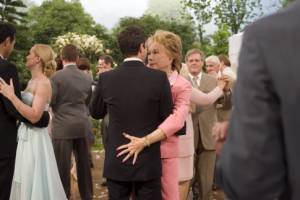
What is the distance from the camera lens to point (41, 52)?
16.5ft

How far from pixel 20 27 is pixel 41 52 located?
1380 inches

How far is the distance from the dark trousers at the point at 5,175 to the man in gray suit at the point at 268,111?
305 centimetres

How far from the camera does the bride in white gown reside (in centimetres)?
477

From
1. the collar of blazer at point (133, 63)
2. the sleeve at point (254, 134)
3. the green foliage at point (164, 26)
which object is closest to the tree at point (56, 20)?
the green foliage at point (164, 26)

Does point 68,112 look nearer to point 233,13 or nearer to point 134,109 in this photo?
point 134,109

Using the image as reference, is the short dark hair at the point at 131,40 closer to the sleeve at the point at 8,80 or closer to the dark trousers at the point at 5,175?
the sleeve at the point at 8,80

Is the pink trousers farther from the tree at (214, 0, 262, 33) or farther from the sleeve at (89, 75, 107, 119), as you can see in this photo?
the tree at (214, 0, 262, 33)

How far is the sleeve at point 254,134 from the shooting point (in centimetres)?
132

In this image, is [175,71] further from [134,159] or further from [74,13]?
[74,13]

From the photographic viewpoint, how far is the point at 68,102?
249 inches

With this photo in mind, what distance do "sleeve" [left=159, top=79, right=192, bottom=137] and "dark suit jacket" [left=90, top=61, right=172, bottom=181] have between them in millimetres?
61

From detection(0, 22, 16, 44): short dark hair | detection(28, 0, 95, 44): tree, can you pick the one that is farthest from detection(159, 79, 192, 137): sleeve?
detection(28, 0, 95, 44): tree

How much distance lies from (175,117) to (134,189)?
566 millimetres

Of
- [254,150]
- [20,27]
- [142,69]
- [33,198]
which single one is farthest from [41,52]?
[20,27]
